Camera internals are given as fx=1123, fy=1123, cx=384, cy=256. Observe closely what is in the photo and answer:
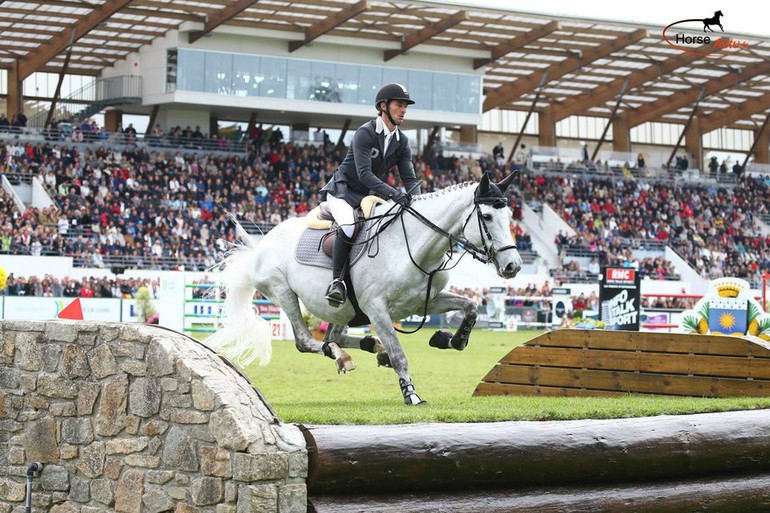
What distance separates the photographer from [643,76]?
4853 centimetres

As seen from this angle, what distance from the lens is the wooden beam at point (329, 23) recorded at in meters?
38.9

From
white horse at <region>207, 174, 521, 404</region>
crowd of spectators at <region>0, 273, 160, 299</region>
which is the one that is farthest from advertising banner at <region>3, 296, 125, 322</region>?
white horse at <region>207, 174, 521, 404</region>

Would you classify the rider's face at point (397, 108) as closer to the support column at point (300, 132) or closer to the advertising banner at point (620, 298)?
the advertising banner at point (620, 298)

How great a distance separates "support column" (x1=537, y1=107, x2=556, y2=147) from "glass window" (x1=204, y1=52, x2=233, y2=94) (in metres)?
18.1

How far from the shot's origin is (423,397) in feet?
41.0

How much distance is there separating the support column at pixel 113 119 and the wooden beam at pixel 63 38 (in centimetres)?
351

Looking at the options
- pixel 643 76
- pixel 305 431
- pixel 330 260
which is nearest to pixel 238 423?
pixel 305 431

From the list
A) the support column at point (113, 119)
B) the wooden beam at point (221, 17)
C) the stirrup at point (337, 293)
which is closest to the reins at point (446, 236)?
the stirrup at point (337, 293)

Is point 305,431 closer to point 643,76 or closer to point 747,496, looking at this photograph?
point 747,496

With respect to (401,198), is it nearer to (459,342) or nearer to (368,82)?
(459,342)

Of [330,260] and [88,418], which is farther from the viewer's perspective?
[330,260]

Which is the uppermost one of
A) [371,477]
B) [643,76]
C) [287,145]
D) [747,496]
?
[643,76]

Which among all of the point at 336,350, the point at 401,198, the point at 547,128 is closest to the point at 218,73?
the point at 547,128

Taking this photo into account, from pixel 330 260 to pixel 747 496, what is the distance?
405cm
